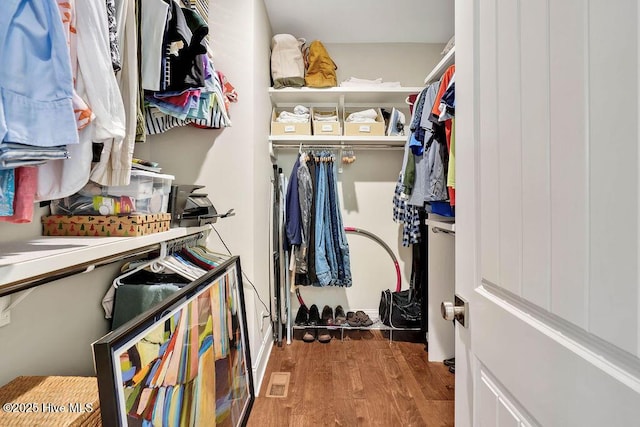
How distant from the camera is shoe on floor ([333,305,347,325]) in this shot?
257 centimetres

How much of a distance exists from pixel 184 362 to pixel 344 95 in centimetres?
216

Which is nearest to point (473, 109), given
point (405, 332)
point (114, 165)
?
point (114, 165)

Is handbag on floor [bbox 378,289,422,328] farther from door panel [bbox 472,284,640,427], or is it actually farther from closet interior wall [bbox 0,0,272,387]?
door panel [bbox 472,284,640,427]

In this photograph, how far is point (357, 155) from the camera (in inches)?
108

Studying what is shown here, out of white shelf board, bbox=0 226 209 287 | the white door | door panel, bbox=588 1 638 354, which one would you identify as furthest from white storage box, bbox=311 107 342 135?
door panel, bbox=588 1 638 354

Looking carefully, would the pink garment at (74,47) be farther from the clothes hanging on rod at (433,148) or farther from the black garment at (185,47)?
the clothes hanging on rod at (433,148)

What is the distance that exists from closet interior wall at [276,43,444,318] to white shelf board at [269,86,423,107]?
0.85 feet

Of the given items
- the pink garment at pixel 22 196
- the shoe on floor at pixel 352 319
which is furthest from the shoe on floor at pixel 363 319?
the pink garment at pixel 22 196

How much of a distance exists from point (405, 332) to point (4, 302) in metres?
2.53

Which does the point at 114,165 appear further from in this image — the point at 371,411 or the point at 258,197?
the point at 371,411

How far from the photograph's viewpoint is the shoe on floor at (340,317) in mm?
2574

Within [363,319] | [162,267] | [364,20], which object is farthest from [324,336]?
[364,20]

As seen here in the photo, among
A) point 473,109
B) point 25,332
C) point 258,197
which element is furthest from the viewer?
point 258,197

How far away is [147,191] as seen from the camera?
1.18m
